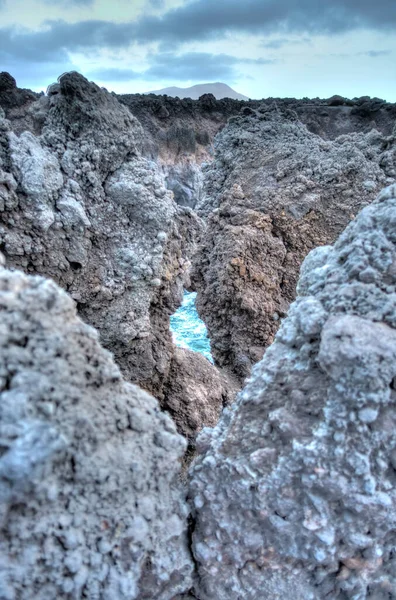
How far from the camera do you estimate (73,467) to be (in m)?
1.30

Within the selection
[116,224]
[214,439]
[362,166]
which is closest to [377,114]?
[362,166]

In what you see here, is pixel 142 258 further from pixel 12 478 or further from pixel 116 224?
pixel 12 478

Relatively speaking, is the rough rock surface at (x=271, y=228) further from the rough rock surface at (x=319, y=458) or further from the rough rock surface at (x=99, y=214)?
the rough rock surface at (x=319, y=458)

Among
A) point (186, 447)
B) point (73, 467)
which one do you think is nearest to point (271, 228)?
point (186, 447)

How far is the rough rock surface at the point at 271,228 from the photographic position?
3578mm

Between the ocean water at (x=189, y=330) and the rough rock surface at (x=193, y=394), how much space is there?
563 cm

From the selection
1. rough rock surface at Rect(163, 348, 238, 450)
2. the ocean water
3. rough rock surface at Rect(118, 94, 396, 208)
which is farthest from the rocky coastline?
rough rock surface at Rect(118, 94, 396, 208)

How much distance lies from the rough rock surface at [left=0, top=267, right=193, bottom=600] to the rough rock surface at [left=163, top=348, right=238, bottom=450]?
6.25ft

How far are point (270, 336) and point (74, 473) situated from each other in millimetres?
2578

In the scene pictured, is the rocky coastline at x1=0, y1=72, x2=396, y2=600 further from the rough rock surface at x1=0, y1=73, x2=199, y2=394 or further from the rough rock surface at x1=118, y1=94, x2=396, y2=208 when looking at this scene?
the rough rock surface at x1=118, y1=94, x2=396, y2=208

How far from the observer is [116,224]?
2721 mm

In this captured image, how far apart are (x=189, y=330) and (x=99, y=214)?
876 cm

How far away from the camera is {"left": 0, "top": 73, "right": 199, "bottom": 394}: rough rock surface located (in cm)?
251

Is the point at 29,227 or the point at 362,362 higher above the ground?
the point at 29,227
